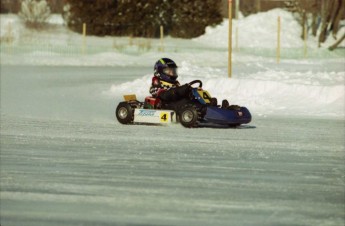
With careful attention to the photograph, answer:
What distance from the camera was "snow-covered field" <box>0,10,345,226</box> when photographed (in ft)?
25.5

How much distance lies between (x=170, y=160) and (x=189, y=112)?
3.72m

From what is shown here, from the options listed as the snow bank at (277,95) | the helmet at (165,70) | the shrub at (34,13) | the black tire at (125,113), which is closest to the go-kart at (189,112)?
the black tire at (125,113)

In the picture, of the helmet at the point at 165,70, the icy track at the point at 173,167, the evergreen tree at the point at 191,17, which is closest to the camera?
the icy track at the point at 173,167

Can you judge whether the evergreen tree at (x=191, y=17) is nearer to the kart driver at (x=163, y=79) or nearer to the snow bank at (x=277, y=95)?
the snow bank at (x=277, y=95)

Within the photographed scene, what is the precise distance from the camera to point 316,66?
36250mm

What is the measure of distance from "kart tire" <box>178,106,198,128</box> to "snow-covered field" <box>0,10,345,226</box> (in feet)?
0.43

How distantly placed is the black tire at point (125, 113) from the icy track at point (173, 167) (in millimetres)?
188

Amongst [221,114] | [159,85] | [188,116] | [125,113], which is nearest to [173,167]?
[221,114]

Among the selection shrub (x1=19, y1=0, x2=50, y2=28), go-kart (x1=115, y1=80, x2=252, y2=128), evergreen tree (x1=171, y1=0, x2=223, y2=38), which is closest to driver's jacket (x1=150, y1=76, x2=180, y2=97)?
go-kart (x1=115, y1=80, x2=252, y2=128)

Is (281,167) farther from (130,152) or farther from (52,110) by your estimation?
(52,110)

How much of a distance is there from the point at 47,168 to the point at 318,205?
331 cm

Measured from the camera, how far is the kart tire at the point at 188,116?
14.4m

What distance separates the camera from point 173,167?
10.2 metres

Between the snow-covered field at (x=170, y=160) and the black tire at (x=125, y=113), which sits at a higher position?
the black tire at (x=125, y=113)
